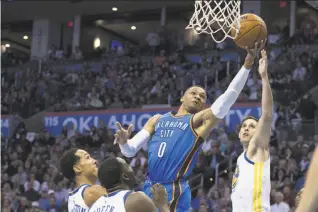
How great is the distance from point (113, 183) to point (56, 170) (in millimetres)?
10599

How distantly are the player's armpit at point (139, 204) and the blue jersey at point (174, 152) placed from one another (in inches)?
57.6

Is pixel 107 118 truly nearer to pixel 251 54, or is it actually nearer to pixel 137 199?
pixel 251 54

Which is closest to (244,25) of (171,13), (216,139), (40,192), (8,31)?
(216,139)

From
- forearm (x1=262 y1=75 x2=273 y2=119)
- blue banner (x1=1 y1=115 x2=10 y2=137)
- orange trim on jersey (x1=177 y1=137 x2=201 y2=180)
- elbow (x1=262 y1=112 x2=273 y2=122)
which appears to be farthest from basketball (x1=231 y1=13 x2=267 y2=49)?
blue banner (x1=1 y1=115 x2=10 y2=137)

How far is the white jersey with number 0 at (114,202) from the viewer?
3.22 meters

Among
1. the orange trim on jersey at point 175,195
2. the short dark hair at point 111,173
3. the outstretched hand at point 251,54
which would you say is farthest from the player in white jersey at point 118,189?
the outstretched hand at point 251,54

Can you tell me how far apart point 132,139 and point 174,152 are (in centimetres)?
36

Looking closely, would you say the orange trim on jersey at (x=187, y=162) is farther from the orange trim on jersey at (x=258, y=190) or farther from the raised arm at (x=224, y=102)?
the orange trim on jersey at (x=258, y=190)

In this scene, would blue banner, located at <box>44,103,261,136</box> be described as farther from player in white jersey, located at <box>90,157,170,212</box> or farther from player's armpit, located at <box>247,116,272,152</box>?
player in white jersey, located at <box>90,157,170,212</box>

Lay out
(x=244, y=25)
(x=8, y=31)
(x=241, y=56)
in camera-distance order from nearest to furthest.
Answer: (x=244, y=25), (x=241, y=56), (x=8, y=31)

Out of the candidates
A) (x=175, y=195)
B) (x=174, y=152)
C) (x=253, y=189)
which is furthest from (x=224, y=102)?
(x=175, y=195)

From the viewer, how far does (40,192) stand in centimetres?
1300

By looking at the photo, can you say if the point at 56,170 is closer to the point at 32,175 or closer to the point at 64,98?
the point at 32,175

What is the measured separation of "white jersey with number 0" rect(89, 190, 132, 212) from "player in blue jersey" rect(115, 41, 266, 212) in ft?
4.09
